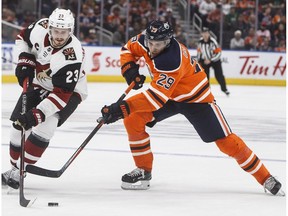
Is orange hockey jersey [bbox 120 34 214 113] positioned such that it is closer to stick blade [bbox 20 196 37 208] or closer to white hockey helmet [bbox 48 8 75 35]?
white hockey helmet [bbox 48 8 75 35]

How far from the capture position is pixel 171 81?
15.3 ft

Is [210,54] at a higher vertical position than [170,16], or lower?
higher

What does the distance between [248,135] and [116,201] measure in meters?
3.49

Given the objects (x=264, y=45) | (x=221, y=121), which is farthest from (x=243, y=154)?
(x=264, y=45)

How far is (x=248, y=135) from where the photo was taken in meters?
7.89

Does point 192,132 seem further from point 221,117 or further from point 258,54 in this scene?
point 258,54

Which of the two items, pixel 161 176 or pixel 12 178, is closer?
pixel 12 178

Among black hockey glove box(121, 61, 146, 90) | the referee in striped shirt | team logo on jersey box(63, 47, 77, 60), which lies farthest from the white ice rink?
the referee in striped shirt

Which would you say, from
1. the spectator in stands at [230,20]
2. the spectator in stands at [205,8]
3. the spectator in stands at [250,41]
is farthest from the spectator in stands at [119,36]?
the spectator in stands at [250,41]

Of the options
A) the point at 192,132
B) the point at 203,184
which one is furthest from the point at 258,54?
the point at 203,184

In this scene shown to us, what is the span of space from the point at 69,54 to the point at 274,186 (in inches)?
56.1

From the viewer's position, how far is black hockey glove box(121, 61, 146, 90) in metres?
4.93

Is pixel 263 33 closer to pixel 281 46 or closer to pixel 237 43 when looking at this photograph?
pixel 281 46

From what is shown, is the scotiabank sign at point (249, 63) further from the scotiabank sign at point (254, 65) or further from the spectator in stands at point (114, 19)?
the spectator in stands at point (114, 19)
